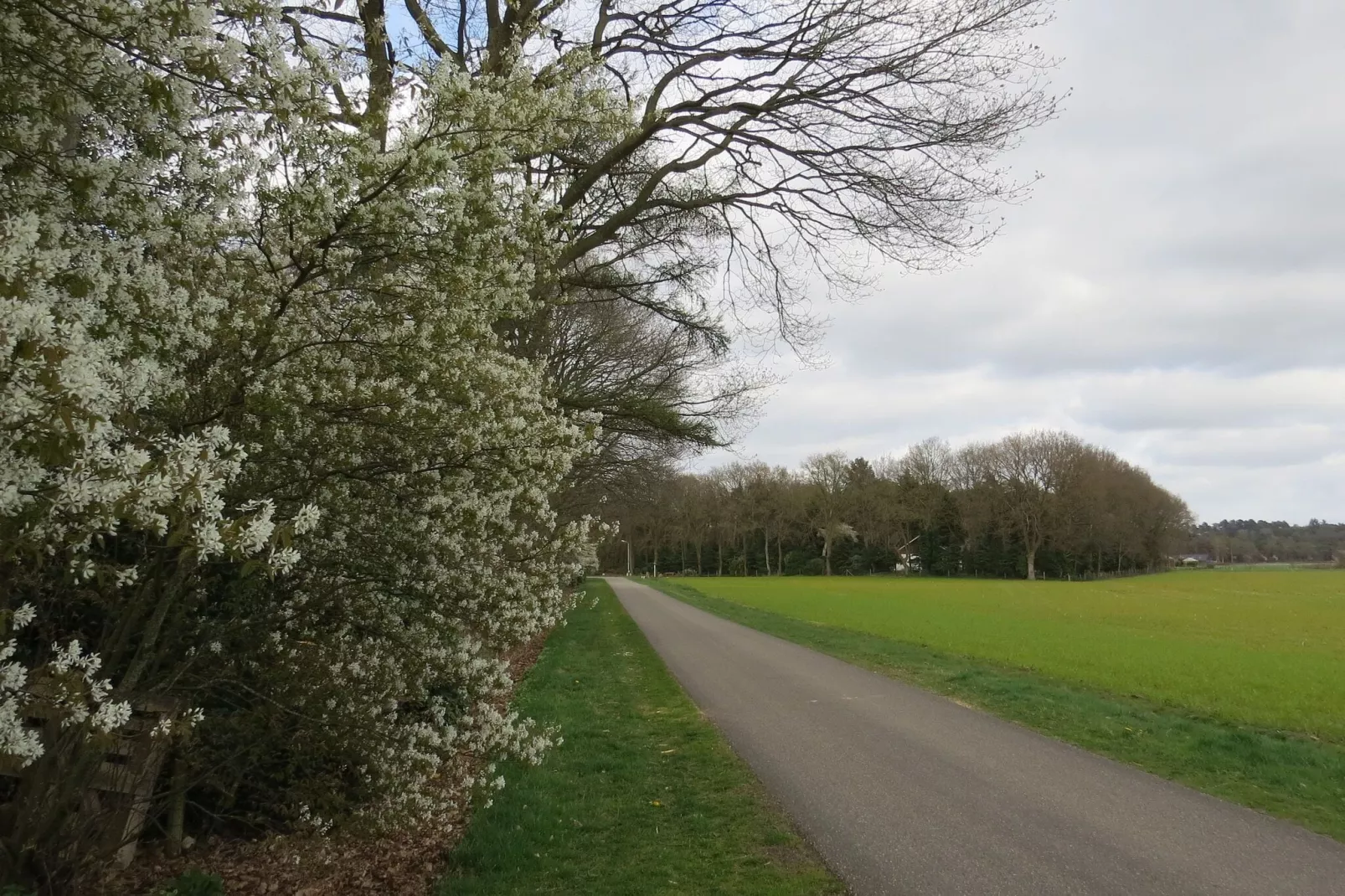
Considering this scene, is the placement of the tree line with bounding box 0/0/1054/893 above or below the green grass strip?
above

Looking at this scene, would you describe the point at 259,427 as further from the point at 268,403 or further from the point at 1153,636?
the point at 1153,636

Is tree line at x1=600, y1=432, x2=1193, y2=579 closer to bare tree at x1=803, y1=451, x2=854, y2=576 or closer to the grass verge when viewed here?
bare tree at x1=803, y1=451, x2=854, y2=576

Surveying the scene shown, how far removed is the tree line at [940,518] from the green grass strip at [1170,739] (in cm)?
6177

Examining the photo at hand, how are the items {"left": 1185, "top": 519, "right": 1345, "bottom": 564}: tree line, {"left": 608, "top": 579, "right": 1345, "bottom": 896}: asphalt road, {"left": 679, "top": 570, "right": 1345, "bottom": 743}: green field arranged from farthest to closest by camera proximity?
{"left": 1185, "top": 519, "right": 1345, "bottom": 564}: tree line, {"left": 679, "top": 570, "right": 1345, "bottom": 743}: green field, {"left": 608, "top": 579, "right": 1345, "bottom": 896}: asphalt road

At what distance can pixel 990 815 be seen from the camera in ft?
20.4

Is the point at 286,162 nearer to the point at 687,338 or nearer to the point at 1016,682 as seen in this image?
Answer: the point at 687,338

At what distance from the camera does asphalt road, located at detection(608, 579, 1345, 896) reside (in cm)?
502

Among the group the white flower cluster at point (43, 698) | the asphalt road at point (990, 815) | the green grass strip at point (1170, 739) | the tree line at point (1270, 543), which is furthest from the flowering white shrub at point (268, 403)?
the tree line at point (1270, 543)

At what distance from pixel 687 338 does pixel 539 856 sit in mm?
9634

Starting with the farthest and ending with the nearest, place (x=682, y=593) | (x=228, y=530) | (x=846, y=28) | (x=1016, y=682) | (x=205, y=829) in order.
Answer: (x=682, y=593)
(x=1016, y=682)
(x=846, y=28)
(x=205, y=829)
(x=228, y=530)

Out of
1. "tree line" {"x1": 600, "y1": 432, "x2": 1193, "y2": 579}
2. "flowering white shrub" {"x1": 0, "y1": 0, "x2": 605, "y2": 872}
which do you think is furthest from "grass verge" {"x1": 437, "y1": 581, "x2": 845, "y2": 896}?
"tree line" {"x1": 600, "y1": 432, "x2": 1193, "y2": 579}

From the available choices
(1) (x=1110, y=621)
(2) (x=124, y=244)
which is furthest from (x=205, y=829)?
(1) (x=1110, y=621)

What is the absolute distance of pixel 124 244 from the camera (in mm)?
3236

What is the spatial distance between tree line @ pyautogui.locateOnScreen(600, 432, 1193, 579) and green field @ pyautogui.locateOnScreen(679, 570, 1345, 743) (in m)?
28.8
